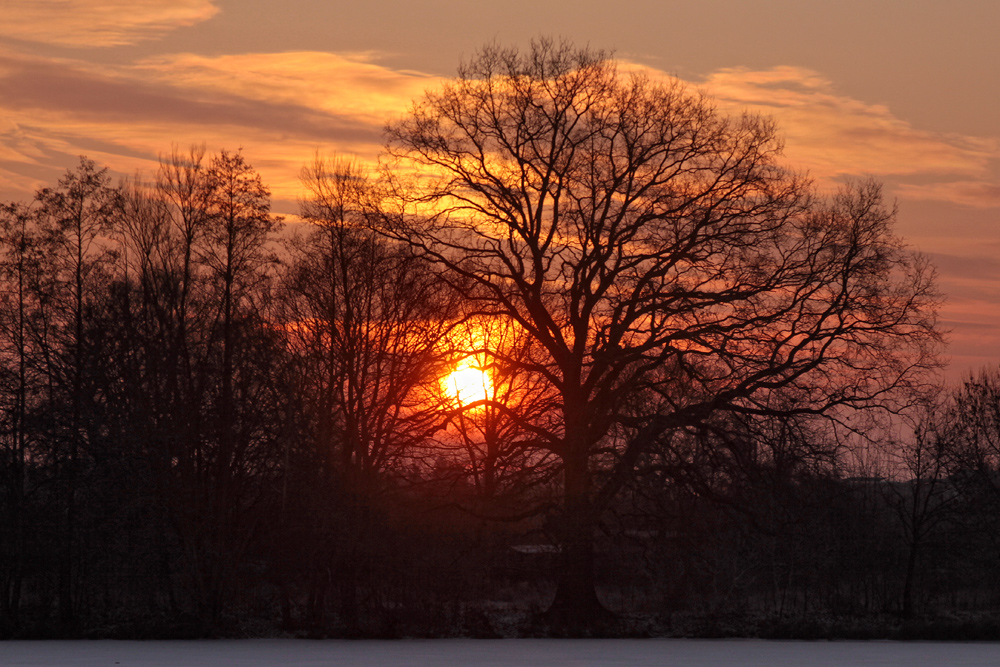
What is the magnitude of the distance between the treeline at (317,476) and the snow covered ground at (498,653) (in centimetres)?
141

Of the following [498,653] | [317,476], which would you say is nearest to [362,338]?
[317,476]

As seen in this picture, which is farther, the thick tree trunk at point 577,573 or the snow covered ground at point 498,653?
the thick tree trunk at point 577,573

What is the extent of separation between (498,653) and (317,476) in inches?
241

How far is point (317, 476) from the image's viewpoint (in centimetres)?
2358

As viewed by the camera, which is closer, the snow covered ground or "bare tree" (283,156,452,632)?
the snow covered ground

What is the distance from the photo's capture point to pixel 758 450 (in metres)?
27.0

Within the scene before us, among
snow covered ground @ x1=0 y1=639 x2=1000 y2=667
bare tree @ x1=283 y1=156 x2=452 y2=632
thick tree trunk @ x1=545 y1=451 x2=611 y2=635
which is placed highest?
bare tree @ x1=283 y1=156 x2=452 y2=632

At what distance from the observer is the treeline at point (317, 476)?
23078 mm

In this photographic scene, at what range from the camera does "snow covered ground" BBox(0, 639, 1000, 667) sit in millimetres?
18359

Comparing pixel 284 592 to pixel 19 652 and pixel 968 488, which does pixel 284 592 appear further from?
pixel 968 488

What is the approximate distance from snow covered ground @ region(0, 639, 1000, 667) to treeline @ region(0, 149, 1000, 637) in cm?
141

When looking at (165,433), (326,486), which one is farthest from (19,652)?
(326,486)

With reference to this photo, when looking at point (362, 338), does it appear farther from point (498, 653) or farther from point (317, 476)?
point (498, 653)

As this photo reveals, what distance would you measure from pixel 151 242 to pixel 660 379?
14138 millimetres
